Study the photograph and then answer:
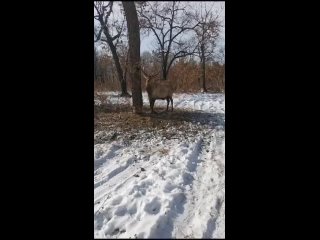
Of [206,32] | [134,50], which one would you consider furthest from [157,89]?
[206,32]

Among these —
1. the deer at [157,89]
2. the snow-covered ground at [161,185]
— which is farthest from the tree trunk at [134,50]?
the snow-covered ground at [161,185]

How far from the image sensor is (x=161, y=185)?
2855mm

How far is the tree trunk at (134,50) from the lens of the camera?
311 centimetres

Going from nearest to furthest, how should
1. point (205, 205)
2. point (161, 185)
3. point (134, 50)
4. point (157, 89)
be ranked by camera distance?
1. point (205, 205)
2. point (161, 185)
3. point (134, 50)
4. point (157, 89)

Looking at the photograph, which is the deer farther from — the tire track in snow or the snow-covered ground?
the tire track in snow

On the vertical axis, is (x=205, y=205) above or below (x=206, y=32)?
below

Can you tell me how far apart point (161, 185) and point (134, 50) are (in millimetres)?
2430

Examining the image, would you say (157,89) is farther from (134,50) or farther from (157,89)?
(134,50)

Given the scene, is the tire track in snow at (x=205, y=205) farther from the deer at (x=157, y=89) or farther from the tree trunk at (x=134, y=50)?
the deer at (x=157, y=89)

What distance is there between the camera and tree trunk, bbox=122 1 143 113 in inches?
122

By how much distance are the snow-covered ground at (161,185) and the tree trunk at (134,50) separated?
0.68 meters

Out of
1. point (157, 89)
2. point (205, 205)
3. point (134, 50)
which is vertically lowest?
point (205, 205)
